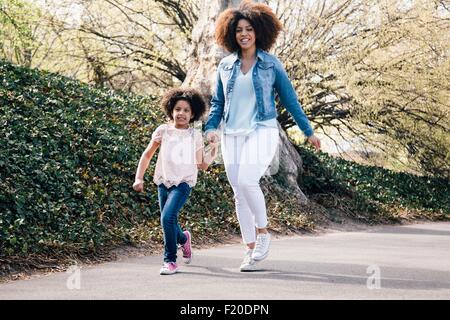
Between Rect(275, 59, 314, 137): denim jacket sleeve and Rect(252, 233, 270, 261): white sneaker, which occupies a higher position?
Rect(275, 59, 314, 137): denim jacket sleeve

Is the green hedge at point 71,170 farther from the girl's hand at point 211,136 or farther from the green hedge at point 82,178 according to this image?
the girl's hand at point 211,136

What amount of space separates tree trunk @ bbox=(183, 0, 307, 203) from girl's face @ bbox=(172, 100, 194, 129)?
18.8 feet

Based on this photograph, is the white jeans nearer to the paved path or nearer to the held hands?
the held hands

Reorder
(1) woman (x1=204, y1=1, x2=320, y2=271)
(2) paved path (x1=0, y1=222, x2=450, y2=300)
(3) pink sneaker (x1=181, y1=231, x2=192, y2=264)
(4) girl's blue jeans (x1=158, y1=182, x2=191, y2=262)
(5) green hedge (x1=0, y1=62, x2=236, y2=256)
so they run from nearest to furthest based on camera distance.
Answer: (2) paved path (x1=0, y1=222, x2=450, y2=300) < (4) girl's blue jeans (x1=158, y1=182, x2=191, y2=262) < (1) woman (x1=204, y1=1, x2=320, y2=271) < (3) pink sneaker (x1=181, y1=231, x2=192, y2=264) < (5) green hedge (x1=0, y1=62, x2=236, y2=256)

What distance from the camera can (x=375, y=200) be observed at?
47.2 feet

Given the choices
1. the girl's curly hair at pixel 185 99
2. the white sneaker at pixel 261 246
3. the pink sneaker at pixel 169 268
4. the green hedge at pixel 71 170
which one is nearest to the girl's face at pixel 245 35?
the girl's curly hair at pixel 185 99

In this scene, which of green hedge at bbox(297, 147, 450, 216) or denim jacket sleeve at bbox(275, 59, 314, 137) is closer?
denim jacket sleeve at bbox(275, 59, 314, 137)

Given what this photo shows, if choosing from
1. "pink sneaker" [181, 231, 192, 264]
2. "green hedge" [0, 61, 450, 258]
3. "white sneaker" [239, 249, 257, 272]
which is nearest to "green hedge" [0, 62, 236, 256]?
"green hedge" [0, 61, 450, 258]

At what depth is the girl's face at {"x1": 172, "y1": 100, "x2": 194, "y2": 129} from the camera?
233 inches

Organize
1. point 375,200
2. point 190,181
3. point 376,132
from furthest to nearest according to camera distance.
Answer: point 376,132, point 375,200, point 190,181

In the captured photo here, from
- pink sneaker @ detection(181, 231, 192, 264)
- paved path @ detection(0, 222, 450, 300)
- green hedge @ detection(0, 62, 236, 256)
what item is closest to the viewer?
paved path @ detection(0, 222, 450, 300)

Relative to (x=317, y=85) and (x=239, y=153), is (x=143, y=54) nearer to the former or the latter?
A: (x=317, y=85)
